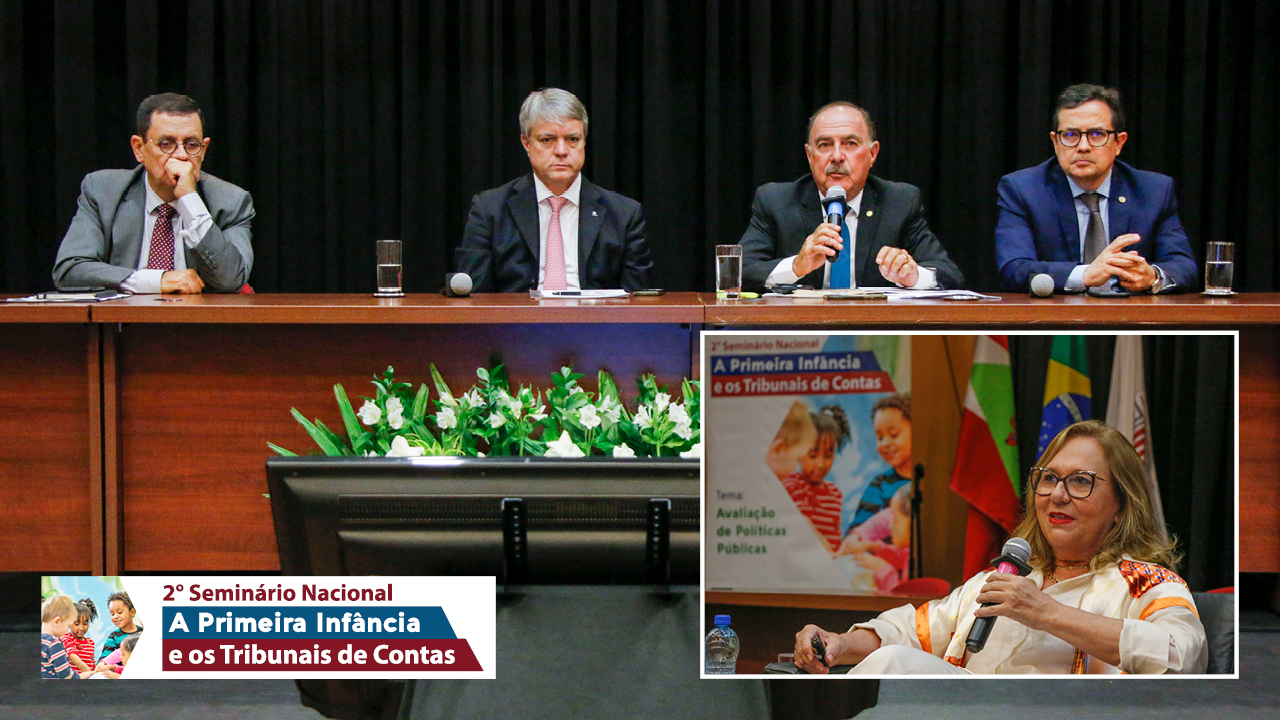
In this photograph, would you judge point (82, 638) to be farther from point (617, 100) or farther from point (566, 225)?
point (617, 100)

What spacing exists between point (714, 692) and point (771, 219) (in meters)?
1.87

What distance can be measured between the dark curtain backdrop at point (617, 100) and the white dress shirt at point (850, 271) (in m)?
1.09

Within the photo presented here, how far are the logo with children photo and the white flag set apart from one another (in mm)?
256

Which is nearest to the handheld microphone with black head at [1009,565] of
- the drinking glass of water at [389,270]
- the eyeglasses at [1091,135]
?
the drinking glass of water at [389,270]

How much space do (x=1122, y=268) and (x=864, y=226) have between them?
0.79m

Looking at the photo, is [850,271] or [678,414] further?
[850,271]

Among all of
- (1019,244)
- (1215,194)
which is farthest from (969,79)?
(1019,244)

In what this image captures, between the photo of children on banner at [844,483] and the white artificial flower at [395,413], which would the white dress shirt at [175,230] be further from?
the photo of children on banner at [844,483]

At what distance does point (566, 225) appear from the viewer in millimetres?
2996

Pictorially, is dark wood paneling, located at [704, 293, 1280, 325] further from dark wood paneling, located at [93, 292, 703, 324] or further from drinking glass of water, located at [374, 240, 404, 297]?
drinking glass of water, located at [374, 240, 404, 297]

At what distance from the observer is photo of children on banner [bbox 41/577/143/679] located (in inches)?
50.5

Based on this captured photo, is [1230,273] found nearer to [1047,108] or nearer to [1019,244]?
[1019,244]

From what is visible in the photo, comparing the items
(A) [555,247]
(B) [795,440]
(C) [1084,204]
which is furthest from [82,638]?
(C) [1084,204]

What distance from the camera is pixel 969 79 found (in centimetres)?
385
